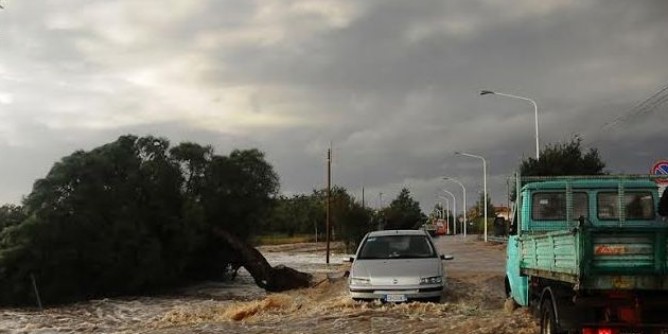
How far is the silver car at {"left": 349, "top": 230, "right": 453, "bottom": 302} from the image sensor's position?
14.1 meters

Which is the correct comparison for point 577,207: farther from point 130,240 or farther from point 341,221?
point 341,221

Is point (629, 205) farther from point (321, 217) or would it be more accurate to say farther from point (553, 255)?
point (321, 217)

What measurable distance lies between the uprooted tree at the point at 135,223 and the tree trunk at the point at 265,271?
40mm

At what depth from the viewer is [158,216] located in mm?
27594

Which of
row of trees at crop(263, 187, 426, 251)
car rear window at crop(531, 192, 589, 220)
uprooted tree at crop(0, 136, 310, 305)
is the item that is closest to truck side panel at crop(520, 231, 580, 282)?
car rear window at crop(531, 192, 589, 220)

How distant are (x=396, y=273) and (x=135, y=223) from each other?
578 inches

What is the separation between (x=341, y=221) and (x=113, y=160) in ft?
88.5

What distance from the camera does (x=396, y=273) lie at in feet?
46.8

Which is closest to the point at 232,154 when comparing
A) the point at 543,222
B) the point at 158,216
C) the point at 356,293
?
the point at 158,216

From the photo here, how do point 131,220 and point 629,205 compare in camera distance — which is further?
point 131,220

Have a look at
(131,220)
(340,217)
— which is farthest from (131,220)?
(340,217)

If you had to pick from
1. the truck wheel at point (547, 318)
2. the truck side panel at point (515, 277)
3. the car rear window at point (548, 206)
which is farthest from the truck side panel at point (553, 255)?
the car rear window at point (548, 206)

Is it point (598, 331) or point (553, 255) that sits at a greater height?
point (553, 255)

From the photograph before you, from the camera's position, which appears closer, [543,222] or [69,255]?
[543,222]
